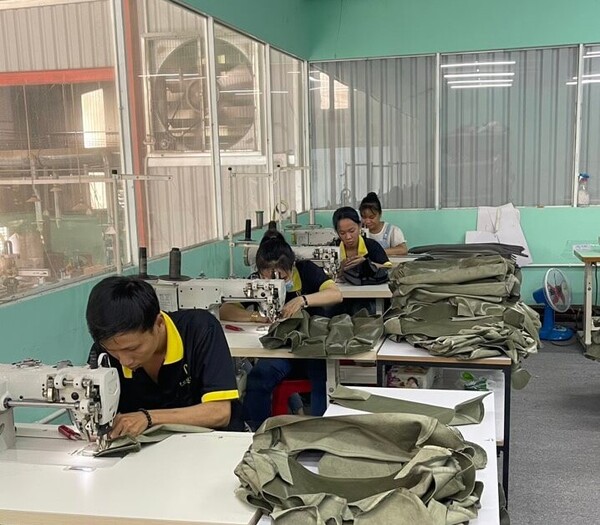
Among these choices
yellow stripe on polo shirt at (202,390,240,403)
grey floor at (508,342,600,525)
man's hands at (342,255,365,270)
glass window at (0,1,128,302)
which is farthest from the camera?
man's hands at (342,255,365,270)

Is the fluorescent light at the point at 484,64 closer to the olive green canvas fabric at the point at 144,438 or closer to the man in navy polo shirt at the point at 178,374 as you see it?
the man in navy polo shirt at the point at 178,374

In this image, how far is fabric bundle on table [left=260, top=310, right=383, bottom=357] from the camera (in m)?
2.72

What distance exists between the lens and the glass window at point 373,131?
5906mm

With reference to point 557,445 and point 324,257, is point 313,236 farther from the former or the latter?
point 557,445

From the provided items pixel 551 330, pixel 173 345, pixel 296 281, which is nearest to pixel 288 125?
pixel 296 281

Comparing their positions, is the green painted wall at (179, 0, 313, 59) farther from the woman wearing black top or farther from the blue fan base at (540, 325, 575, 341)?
the blue fan base at (540, 325, 575, 341)

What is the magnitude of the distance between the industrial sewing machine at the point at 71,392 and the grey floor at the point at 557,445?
5.98 ft

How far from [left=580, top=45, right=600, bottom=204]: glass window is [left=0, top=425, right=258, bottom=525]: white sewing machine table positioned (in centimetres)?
486

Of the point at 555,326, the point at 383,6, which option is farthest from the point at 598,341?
the point at 383,6

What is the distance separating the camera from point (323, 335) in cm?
284

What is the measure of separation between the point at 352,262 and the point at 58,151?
2083 mm

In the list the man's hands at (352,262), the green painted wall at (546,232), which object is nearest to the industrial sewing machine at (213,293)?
the man's hands at (352,262)

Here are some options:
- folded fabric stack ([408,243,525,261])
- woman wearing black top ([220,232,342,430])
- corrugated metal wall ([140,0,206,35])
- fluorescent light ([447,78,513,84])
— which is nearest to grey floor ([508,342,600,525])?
folded fabric stack ([408,243,525,261])

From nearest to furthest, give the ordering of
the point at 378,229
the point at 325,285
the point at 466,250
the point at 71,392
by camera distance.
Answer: the point at 71,392 → the point at 325,285 → the point at 466,250 → the point at 378,229
